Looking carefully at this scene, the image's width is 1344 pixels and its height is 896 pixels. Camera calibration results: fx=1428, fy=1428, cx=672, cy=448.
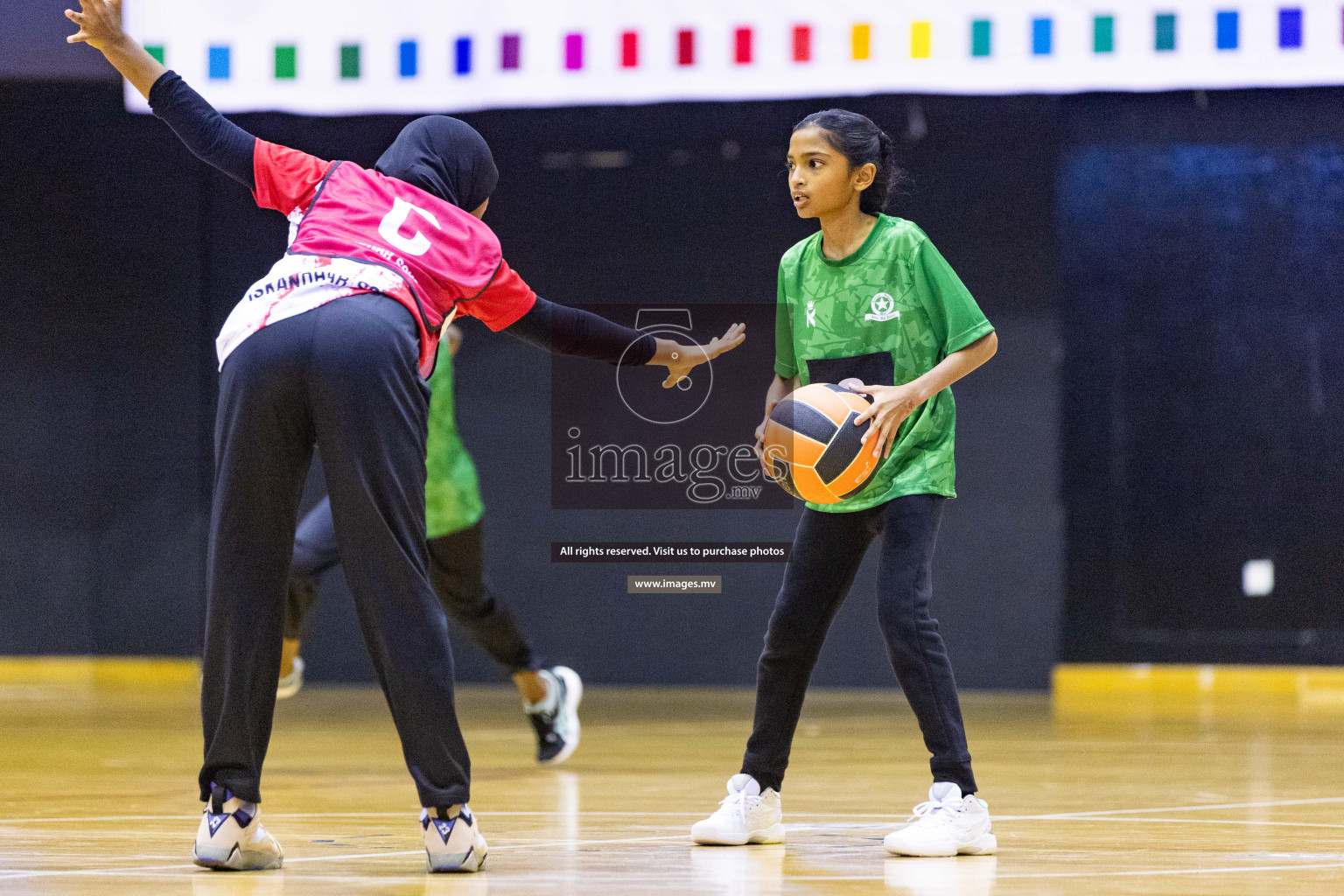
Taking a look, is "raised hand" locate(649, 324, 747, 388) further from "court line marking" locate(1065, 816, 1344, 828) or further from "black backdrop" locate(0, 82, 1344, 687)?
"black backdrop" locate(0, 82, 1344, 687)

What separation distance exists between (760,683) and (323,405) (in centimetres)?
109

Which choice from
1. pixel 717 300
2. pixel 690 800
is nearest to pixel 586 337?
pixel 690 800

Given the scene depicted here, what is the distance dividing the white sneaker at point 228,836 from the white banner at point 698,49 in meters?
3.86

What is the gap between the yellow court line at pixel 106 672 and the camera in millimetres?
6812

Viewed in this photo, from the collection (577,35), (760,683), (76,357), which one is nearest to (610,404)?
(760,683)

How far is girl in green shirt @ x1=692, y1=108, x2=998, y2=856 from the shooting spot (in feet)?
8.90

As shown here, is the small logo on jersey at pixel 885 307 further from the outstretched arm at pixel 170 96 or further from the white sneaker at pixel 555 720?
the white sneaker at pixel 555 720

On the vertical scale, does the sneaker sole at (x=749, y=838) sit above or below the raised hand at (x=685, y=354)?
below

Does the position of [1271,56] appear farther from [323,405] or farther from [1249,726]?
[323,405]

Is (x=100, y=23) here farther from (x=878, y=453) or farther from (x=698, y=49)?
(x=698, y=49)

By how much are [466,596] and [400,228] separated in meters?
2.08

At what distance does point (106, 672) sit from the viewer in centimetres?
686

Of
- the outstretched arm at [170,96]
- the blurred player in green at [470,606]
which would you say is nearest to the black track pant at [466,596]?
the blurred player in green at [470,606]

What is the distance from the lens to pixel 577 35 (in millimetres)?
5707
